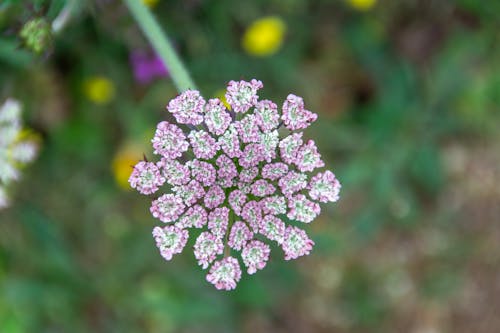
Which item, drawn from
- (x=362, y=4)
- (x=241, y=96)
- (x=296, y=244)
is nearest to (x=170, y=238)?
(x=296, y=244)

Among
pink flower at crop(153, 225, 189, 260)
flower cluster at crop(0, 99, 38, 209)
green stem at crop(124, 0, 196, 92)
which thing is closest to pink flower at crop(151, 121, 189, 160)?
pink flower at crop(153, 225, 189, 260)

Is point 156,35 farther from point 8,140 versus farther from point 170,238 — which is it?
point 8,140

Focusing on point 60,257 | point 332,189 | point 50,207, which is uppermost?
point 50,207

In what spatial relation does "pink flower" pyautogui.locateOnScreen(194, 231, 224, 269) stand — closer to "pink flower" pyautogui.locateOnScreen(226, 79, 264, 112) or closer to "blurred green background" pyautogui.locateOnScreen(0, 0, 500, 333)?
"pink flower" pyautogui.locateOnScreen(226, 79, 264, 112)

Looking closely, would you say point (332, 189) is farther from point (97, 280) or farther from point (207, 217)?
point (97, 280)

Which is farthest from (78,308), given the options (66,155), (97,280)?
(66,155)

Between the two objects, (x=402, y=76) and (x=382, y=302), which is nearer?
(x=402, y=76)
